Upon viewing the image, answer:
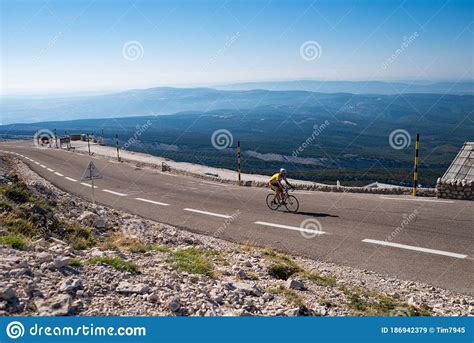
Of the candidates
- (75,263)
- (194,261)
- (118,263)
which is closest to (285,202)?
(194,261)

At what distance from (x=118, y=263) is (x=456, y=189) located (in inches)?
476

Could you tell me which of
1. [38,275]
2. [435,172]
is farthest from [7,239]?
[435,172]

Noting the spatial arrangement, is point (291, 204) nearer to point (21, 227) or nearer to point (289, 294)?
point (289, 294)

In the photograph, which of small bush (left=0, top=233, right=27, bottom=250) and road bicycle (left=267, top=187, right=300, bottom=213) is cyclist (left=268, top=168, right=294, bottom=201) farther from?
small bush (left=0, top=233, right=27, bottom=250)

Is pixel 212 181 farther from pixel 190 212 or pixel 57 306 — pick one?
pixel 57 306

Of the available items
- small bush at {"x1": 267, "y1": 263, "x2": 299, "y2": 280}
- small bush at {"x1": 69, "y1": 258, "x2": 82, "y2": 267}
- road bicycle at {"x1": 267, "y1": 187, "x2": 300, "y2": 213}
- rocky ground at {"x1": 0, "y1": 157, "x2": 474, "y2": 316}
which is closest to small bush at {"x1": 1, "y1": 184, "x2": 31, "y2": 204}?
rocky ground at {"x1": 0, "y1": 157, "x2": 474, "y2": 316}

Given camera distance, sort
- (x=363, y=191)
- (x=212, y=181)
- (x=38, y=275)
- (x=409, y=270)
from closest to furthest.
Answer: (x=38, y=275), (x=409, y=270), (x=363, y=191), (x=212, y=181)

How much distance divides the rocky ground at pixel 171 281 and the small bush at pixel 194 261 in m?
0.02

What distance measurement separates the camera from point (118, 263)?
6.91m

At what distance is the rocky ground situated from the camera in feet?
18.0

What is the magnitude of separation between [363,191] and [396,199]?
1.97 m

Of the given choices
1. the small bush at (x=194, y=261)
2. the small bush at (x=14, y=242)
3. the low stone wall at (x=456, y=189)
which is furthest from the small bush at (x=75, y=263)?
the low stone wall at (x=456, y=189)

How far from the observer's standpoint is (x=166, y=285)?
20.6 ft

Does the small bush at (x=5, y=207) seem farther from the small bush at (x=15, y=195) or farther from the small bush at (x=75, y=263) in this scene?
the small bush at (x=75, y=263)
